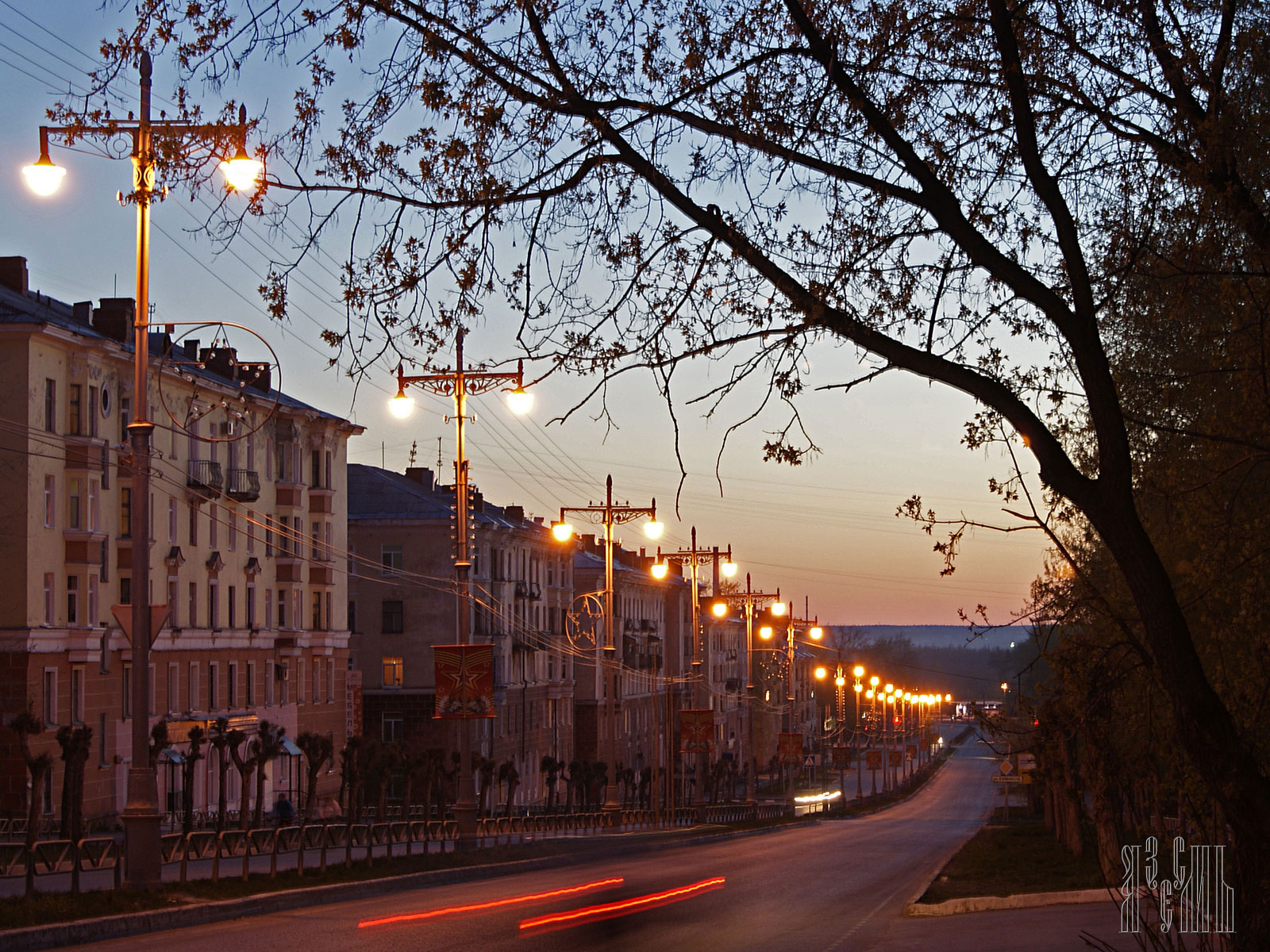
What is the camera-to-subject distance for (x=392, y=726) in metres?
70.6

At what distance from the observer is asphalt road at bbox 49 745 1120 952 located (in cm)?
1639

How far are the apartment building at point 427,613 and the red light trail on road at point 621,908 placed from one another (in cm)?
4216

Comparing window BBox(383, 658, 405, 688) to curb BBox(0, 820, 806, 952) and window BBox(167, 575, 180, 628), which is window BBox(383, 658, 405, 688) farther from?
curb BBox(0, 820, 806, 952)

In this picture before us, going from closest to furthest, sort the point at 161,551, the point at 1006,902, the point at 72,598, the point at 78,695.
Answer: the point at 1006,902, the point at 78,695, the point at 72,598, the point at 161,551

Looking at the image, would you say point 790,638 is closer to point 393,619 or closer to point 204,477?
point 393,619

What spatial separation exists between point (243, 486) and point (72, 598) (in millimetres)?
10809

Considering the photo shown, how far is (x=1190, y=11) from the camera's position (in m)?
11.4

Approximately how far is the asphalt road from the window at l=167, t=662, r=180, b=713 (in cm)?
2138

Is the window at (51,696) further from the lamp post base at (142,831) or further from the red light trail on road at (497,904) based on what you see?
the lamp post base at (142,831)

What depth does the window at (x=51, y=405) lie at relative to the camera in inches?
1716

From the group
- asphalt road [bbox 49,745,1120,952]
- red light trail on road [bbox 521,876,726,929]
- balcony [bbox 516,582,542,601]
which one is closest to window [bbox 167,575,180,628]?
asphalt road [bbox 49,745,1120,952]

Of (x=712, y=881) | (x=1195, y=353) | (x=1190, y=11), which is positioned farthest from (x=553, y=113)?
(x=712, y=881)

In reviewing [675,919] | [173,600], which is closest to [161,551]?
[173,600]

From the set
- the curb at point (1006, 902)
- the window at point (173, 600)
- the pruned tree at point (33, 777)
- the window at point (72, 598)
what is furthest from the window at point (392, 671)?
the curb at point (1006, 902)
